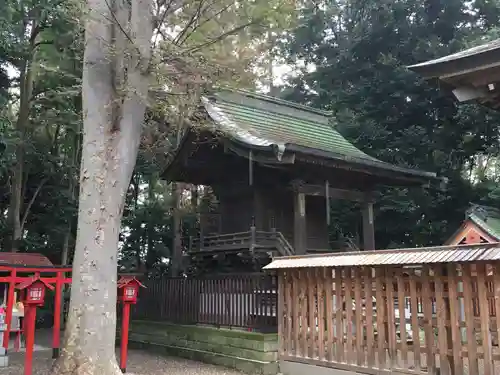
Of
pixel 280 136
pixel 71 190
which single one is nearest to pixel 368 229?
pixel 280 136

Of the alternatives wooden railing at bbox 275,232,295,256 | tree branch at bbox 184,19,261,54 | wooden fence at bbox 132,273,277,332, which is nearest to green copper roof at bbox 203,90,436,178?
wooden railing at bbox 275,232,295,256

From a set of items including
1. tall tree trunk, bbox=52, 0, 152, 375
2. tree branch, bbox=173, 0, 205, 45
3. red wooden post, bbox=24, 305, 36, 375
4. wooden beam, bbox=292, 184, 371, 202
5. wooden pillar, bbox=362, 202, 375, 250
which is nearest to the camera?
tall tree trunk, bbox=52, 0, 152, 375

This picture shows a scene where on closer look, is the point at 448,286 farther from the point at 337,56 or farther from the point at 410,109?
the point at 337,56

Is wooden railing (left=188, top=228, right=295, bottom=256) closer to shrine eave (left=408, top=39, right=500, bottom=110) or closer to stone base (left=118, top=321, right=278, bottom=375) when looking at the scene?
stone base (left=118, top=321, right=278, bottom=375)

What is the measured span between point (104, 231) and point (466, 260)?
520 centimetres

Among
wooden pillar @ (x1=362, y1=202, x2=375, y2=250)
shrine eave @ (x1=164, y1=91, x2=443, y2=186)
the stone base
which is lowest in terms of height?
the stone base

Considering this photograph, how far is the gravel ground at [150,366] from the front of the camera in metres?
9.22

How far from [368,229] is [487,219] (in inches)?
122

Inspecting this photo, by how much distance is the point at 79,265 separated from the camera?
748 cm

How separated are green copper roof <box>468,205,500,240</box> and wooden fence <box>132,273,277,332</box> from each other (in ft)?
20.4

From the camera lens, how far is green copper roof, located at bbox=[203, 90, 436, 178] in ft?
38.4

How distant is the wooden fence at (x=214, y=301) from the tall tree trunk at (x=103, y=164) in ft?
10.4

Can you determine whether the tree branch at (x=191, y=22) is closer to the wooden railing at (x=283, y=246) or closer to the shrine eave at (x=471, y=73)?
the shrine eave at (x=471, y=73)

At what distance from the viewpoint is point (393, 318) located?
24.0 feet
